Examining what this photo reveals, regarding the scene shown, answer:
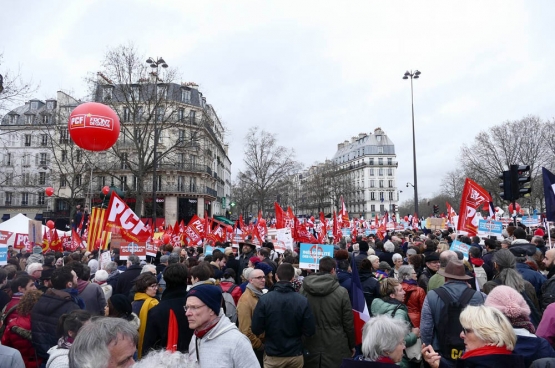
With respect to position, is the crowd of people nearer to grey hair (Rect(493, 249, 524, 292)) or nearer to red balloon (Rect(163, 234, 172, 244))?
→ grey hair (Rect(493, 249, 524, 292))

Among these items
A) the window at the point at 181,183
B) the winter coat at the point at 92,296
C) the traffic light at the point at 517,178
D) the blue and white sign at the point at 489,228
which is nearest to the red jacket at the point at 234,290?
the winter coat at the point at 92,296

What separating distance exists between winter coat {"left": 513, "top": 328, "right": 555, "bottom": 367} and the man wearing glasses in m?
1.85

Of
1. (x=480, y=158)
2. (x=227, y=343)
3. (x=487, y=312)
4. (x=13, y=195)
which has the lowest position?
(x=227, y=343)

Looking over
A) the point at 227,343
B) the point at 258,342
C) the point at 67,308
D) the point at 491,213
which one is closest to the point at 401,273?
the point at 258,342

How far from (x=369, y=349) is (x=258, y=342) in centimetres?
245

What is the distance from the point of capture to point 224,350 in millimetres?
2781

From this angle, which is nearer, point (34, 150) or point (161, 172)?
point (161, 172)

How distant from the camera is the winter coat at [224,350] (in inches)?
109

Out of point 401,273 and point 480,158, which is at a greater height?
point 480,158

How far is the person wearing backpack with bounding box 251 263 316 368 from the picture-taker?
4.52 m

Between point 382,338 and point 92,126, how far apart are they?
9253 mm

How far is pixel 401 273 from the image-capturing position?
549 cm

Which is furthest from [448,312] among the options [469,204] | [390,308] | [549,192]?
[469,204]

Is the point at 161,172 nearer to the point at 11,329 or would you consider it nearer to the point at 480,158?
the point at 480,158
